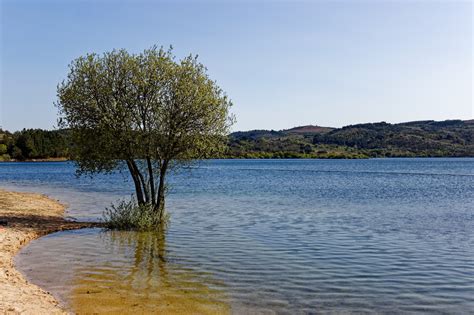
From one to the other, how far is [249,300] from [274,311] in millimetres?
1162

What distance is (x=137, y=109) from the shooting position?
24531 millimetres

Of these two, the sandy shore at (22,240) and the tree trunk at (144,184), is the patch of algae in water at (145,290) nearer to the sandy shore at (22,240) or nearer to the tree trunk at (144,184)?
the sandy shore at (22,240)

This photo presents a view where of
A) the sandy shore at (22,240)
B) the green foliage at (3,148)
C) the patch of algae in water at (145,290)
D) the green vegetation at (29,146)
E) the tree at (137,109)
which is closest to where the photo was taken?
the sandy shore at (22,240)

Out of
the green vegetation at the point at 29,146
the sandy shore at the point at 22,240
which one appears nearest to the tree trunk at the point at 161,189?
the sandy shore at the point at 22,240

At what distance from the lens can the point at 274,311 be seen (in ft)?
41.2

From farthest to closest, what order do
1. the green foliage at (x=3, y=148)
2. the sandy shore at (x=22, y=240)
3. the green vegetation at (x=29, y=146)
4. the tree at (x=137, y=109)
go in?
the green vegetation at (x=29, y=146) < the green foliage at (x=3, y=148) < the tree at (x=137, y=109) < the sandy shore at (x=22, y=240)

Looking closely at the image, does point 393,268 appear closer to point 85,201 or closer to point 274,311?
point 274,311

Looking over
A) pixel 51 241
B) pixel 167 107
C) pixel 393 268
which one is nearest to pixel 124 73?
pixel 167 107

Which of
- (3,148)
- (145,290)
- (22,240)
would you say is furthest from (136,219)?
(3,148)

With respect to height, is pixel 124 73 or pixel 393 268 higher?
pixel 124 73

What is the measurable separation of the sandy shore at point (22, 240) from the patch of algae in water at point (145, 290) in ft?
3.21

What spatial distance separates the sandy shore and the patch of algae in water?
3.21ft

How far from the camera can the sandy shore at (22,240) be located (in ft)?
38.3


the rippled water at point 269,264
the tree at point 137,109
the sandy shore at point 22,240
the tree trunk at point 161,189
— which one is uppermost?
the tree at point 137,109
